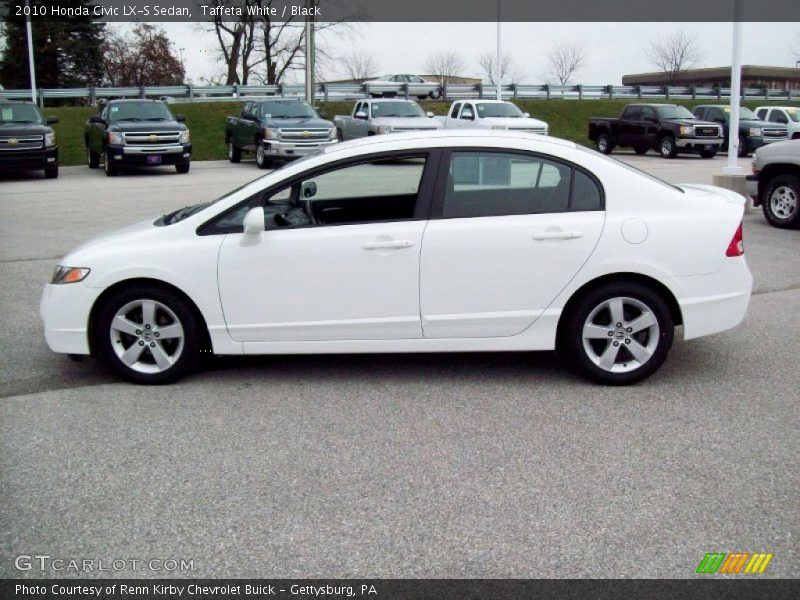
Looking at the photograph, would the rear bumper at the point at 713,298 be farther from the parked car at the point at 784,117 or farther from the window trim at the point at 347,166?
the parked car at the point at 784,117

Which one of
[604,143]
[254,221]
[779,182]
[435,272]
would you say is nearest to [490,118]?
[604,143]

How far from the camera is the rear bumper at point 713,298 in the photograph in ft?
19.8

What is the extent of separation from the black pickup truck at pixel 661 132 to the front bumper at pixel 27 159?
19974 millimetres

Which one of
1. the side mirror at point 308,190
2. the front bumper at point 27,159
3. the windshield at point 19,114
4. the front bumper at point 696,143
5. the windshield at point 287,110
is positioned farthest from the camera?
the front bumper at point 696,143

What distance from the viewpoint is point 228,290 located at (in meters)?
6.00

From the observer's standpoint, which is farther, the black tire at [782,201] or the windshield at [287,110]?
the windshield at [287,110]

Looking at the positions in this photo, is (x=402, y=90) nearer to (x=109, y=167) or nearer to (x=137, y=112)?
(x=137, y=112)

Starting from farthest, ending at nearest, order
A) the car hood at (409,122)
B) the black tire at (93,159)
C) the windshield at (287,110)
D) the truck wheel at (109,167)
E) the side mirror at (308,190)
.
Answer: the black tire at (93,159)
the windshield at (287,110)
the car hood at (409,122)
the truck wheel at (109,167)
the side mirror at (308,190)

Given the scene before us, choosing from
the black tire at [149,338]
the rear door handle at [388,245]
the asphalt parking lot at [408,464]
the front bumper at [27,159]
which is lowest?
the asphalt parking lot at [408,464]

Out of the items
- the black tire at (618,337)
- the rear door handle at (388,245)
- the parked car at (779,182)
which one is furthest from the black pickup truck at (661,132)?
the rear door handle at (388,245)

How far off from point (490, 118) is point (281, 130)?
6.84 metres

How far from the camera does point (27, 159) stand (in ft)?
77.5

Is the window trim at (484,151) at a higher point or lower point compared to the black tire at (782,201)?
higher

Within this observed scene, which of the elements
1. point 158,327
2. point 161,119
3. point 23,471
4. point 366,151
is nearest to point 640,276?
point 366,151
